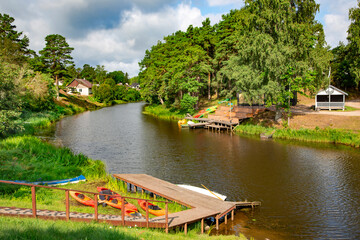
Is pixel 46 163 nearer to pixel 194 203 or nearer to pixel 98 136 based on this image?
pixel 194 203

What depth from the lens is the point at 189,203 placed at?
15.3 m

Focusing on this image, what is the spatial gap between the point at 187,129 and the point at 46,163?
28.7 metres

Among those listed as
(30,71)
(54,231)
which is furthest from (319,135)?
(30,71)

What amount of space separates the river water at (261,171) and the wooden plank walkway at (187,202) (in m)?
1.03

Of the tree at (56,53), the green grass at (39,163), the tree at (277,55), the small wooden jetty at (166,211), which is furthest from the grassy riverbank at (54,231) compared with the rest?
the tree at (56,53)

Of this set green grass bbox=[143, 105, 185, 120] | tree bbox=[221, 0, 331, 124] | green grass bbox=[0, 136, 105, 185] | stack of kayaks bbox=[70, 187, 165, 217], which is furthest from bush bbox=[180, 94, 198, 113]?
stack of kayaks bbox=[70, 187, 165, 217]

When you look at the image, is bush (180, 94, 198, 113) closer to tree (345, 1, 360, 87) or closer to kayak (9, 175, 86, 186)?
tree (345, 1, 360, 87)

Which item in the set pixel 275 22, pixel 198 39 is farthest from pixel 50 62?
pixel 275 22

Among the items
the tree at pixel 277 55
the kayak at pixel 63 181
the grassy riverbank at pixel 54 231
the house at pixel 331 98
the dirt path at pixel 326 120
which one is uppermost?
the tree at pixel 277 55

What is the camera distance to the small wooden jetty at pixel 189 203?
44.1 feet

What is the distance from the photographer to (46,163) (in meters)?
20.2

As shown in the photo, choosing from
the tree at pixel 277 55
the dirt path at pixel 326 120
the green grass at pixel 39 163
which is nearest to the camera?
the green grass at pixel 39 163

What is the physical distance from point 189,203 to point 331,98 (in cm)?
4078

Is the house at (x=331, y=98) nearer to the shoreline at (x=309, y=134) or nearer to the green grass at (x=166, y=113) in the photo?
the shoreline at (x=309, y=134)
